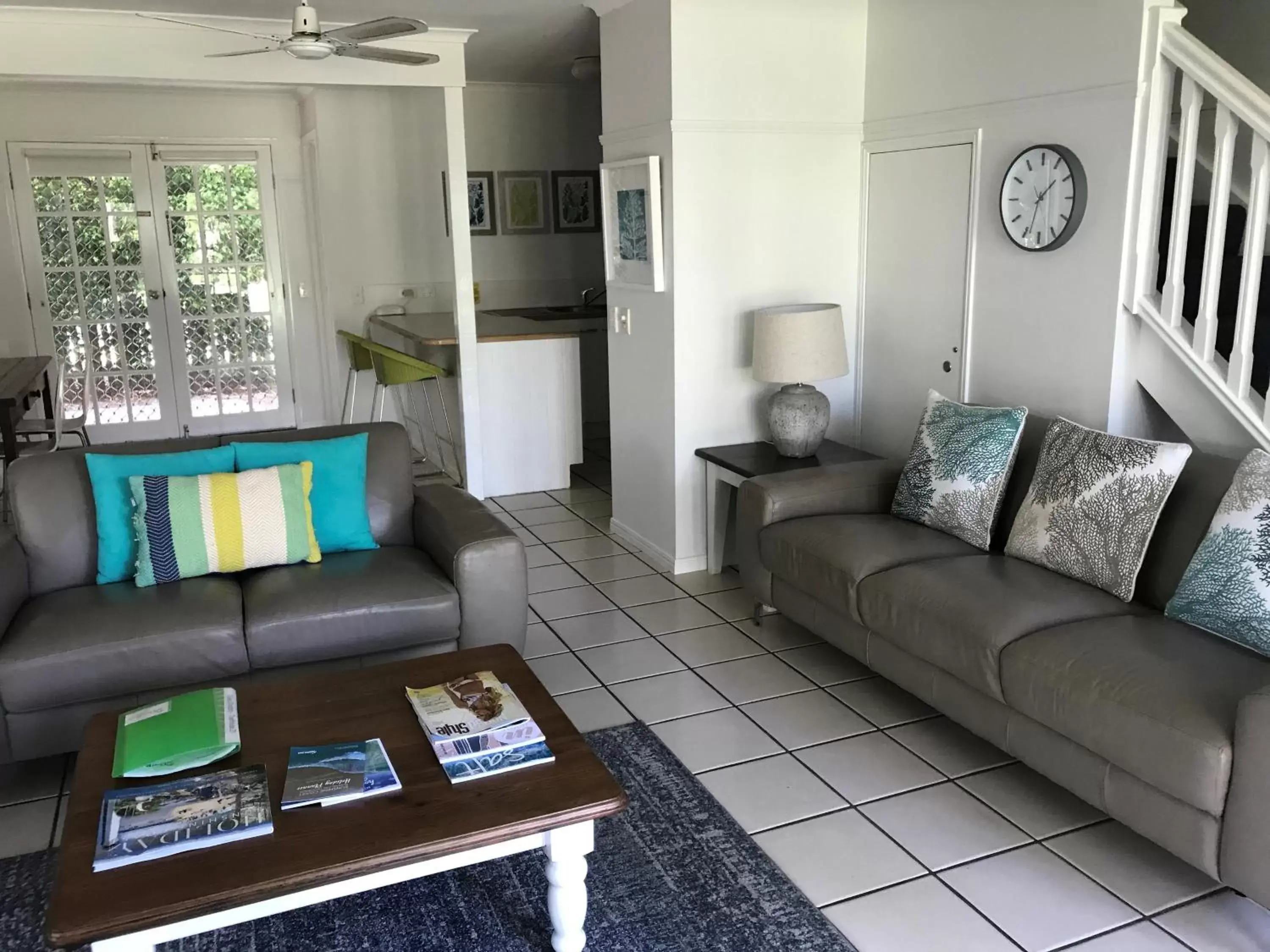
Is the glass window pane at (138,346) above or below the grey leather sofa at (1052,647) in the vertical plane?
above

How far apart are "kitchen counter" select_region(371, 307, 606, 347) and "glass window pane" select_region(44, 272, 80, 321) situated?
6.20ft

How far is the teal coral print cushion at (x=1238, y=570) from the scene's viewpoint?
2.32 m

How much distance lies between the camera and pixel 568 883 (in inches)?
77.1

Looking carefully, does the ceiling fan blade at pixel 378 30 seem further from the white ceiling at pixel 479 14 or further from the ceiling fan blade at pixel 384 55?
the white ceiling at pixel 479 14

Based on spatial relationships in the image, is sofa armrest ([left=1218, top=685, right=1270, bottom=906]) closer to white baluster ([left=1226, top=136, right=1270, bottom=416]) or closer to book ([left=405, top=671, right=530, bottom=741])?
white baluster ([left=1226, top=136, right=1270, bottom=416])

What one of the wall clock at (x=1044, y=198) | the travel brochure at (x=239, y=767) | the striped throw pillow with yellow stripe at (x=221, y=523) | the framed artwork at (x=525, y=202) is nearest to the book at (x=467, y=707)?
the travel brochure at (x=239, y=767)

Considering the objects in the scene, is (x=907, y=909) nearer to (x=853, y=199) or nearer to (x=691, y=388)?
(x=691, y=388)

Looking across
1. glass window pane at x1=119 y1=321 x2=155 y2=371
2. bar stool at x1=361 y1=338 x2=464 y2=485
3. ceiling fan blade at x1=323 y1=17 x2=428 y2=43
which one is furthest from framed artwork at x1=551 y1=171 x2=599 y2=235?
ceiling fan blade at x1=323 y1=17 x2=428 y2=43

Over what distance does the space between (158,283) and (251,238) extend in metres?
0.66

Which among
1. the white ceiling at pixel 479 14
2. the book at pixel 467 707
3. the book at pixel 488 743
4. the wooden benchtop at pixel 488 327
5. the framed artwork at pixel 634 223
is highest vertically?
the white ceiling at pixel 479 14

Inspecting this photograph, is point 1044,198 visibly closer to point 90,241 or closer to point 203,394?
point 203,394

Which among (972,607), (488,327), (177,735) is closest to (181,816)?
(177,735)

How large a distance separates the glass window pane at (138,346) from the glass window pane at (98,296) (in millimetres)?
139

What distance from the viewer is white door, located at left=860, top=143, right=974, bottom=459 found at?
3.80 m
